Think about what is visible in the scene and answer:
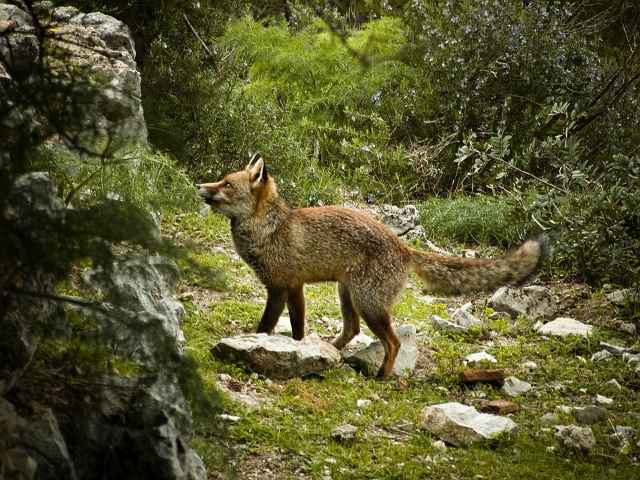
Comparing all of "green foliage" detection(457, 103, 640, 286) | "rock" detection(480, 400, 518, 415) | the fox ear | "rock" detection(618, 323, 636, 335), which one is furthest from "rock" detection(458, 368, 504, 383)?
the fox ear

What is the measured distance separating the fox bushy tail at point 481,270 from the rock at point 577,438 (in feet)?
5.41

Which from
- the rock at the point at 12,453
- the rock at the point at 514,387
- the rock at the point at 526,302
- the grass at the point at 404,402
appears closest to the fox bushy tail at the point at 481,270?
the grass at the point at 404,402

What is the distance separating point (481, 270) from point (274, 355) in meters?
2.02

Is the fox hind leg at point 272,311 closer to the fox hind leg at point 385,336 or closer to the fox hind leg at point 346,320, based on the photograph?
the fox hind leg at point 346,320

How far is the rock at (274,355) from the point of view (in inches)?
242

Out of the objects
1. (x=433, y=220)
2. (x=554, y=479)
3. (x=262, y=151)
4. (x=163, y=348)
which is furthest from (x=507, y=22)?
(x=163, y=348)

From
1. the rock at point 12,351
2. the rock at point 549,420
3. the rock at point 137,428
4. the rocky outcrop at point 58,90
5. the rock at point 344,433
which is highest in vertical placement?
the rocky outcrop at point 58,90

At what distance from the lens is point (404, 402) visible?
20.0 feet

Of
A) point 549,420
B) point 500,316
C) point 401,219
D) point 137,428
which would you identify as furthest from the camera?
point 401,219

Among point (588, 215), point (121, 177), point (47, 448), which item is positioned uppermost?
point (121, 177)

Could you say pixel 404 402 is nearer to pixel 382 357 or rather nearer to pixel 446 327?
pixel 382 357

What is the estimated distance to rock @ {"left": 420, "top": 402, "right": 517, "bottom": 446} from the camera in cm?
539

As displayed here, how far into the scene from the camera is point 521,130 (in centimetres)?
Result: 1178

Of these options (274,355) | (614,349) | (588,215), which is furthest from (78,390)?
(588,215)
